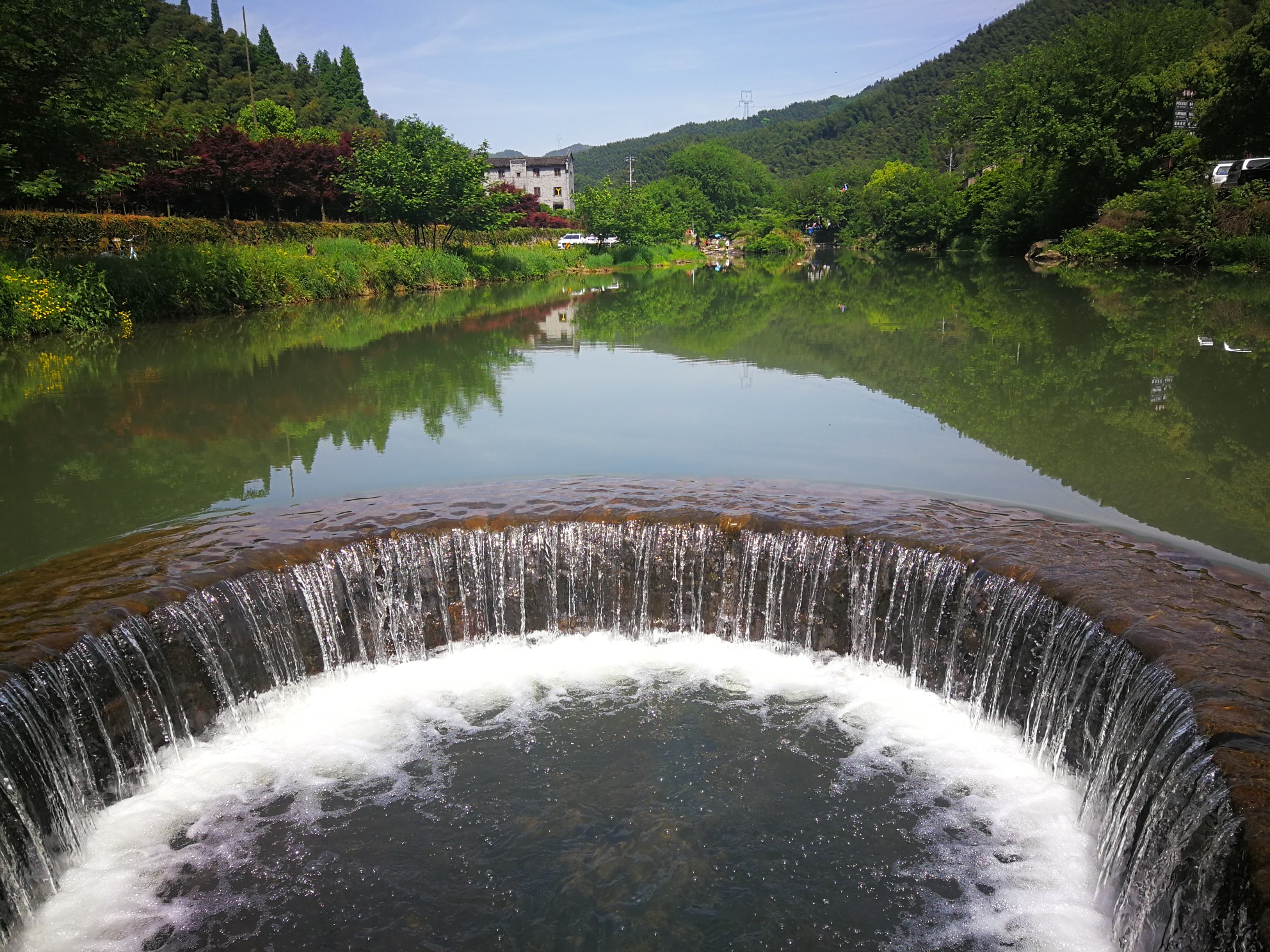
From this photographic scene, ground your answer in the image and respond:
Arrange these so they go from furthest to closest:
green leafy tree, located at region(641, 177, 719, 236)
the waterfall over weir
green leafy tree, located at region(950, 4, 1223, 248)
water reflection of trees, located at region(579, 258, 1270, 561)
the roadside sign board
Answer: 1. green leafy tree, located at region(641, 177, 719, 236)
2. green leafy tree, located at region(950, 4, 1223, 248)
3. the roadside sign board
4. water reflection of trees, located at region(579, 258, 1270, 561)
5. the waterfall over weir

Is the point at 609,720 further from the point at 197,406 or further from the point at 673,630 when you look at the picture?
the point at 197,406

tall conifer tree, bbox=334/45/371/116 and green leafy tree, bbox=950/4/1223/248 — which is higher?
tall conifer tree, bbox=334/45/371/116

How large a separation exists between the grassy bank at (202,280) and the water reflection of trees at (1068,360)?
Answer: 784cm

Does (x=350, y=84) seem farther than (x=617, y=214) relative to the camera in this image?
Yes

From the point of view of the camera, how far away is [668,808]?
5.09 metres

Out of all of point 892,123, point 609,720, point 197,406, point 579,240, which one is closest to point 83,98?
point 197,406

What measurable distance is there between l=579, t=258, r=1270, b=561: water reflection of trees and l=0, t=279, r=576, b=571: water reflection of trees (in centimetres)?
546

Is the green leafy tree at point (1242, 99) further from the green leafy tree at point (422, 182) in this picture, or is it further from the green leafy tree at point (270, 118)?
the green leafy tree at point (270, 118)

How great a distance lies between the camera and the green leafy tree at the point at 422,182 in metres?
36.8

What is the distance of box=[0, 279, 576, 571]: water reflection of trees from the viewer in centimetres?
871

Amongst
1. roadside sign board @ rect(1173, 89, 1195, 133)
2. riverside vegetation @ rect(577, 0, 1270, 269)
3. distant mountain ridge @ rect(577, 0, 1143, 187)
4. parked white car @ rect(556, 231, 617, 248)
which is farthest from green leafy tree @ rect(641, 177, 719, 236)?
roadside sign board @ rect(1173, 89, 1195, 133)

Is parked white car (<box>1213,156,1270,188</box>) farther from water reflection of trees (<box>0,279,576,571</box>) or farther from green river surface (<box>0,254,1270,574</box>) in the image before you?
water reflection of trees (<box>0,279,576,571</box>)

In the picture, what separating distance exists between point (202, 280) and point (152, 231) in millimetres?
5717

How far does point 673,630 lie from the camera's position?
721 centimetres
